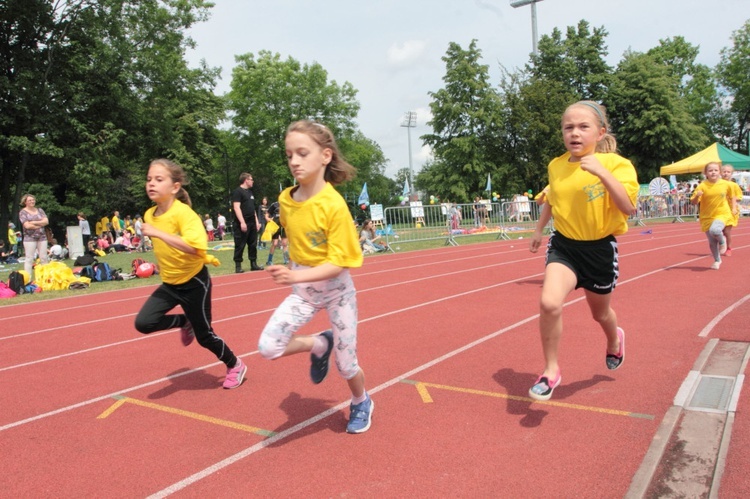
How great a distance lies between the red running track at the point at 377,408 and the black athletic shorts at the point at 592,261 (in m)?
0.83

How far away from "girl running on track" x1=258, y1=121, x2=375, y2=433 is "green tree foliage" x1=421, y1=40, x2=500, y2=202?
4312 centimetres

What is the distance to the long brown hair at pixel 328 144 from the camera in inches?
137

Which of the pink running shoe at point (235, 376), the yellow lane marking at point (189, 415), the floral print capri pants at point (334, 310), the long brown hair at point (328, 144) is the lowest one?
the yellow lane marking at point (189, 415)

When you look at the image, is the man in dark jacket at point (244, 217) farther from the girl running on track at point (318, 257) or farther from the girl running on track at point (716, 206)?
the girl running on track at point (318, 257)

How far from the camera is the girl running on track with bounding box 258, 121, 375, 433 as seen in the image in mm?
3402

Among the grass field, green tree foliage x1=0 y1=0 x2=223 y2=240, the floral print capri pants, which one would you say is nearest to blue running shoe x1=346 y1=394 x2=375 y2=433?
the floral print capri pants

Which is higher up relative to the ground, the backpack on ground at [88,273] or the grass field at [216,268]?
the backpack on ground at [88,273]

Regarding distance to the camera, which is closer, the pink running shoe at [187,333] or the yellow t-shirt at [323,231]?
the yellow t-shirt at [323,231]

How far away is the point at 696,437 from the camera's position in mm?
3410

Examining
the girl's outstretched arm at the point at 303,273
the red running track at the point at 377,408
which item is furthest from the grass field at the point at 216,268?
the girl's outstretched arm at the point at 303,273

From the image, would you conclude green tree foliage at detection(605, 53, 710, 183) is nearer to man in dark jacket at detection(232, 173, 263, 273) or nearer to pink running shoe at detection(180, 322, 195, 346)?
man in dark jacket at detection(232, 173, 263, 273)

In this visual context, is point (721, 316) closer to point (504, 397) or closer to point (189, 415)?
point (504, 397)

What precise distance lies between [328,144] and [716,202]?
29.3ft

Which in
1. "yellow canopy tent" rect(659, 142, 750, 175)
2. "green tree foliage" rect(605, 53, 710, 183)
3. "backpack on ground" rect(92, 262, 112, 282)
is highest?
"green tree foliage" rect(605, 53, 710, 183)
